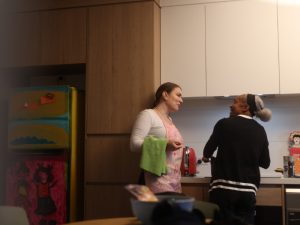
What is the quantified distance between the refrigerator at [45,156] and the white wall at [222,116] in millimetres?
932

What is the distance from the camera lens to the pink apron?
2.81 m

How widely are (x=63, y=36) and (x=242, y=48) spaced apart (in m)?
1.48

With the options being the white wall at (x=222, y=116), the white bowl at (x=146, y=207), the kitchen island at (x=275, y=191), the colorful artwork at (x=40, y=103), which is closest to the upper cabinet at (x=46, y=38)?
the colorful artwork at (x=40, y=103)

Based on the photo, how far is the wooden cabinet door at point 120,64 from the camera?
3381 millimetres

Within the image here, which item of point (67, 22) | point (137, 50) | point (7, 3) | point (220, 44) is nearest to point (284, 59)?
point (220, 44)

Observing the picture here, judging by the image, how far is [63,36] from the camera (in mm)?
3617

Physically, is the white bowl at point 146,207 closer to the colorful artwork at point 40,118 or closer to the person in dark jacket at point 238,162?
the person in dark jacket at point 238,162

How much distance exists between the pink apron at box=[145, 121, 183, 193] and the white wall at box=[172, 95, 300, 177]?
66cm

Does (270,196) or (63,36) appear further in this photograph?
(63,36)

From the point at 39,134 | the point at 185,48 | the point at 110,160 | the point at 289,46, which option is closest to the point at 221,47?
the point at 185,48

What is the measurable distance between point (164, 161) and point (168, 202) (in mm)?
1488

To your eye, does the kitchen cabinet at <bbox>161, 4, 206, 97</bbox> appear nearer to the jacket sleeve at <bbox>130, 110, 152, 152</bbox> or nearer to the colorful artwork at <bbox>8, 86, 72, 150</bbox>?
the jacket sleeve at <bbox>130, 110, 152, 152</bbox>

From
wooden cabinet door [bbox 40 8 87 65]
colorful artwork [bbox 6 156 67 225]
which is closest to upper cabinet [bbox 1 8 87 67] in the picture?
wooden cabinet door [bbox 40 8 87 65]

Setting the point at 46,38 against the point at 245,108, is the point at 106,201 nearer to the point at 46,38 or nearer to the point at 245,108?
the point at 245,108
